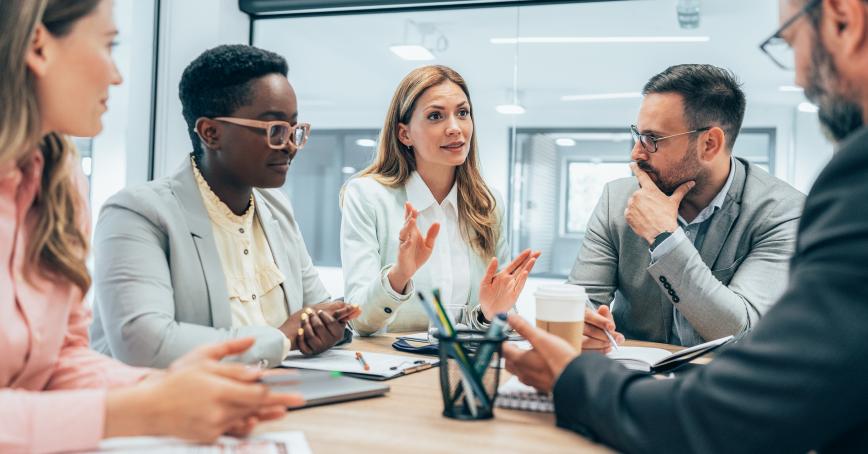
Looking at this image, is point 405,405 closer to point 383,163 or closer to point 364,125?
point 383,163

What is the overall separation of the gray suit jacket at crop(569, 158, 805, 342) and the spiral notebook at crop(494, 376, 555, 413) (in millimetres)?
977

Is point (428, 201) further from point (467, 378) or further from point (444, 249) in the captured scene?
point (467, 378)

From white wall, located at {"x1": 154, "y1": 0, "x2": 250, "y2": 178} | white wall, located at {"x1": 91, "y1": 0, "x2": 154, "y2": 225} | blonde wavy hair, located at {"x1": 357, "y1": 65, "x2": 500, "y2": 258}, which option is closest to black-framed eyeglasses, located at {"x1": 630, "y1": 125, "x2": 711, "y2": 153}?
blonde wavy hair, located at {"x1": 357, "y1": 65, "x2": 500, "y2": 258}

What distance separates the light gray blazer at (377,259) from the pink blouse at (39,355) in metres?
0.88

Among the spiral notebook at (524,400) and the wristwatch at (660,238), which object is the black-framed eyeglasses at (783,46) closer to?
the spiral notebook at (524,400)

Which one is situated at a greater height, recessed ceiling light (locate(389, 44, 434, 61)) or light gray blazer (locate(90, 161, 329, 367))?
recessed ceiling light (locate(389, 44, 434, 61))

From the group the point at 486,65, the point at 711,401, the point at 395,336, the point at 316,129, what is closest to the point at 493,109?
the point at 486,65

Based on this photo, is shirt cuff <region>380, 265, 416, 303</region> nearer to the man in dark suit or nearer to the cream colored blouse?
the cream colored blouse

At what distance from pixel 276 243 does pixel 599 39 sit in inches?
83.0

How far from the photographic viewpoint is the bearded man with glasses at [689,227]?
2.04m

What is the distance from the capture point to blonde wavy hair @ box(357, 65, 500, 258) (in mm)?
2564

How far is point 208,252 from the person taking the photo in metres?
1.64

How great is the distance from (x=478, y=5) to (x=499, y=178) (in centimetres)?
84

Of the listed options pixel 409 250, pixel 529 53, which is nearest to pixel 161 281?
pixel 409 250
